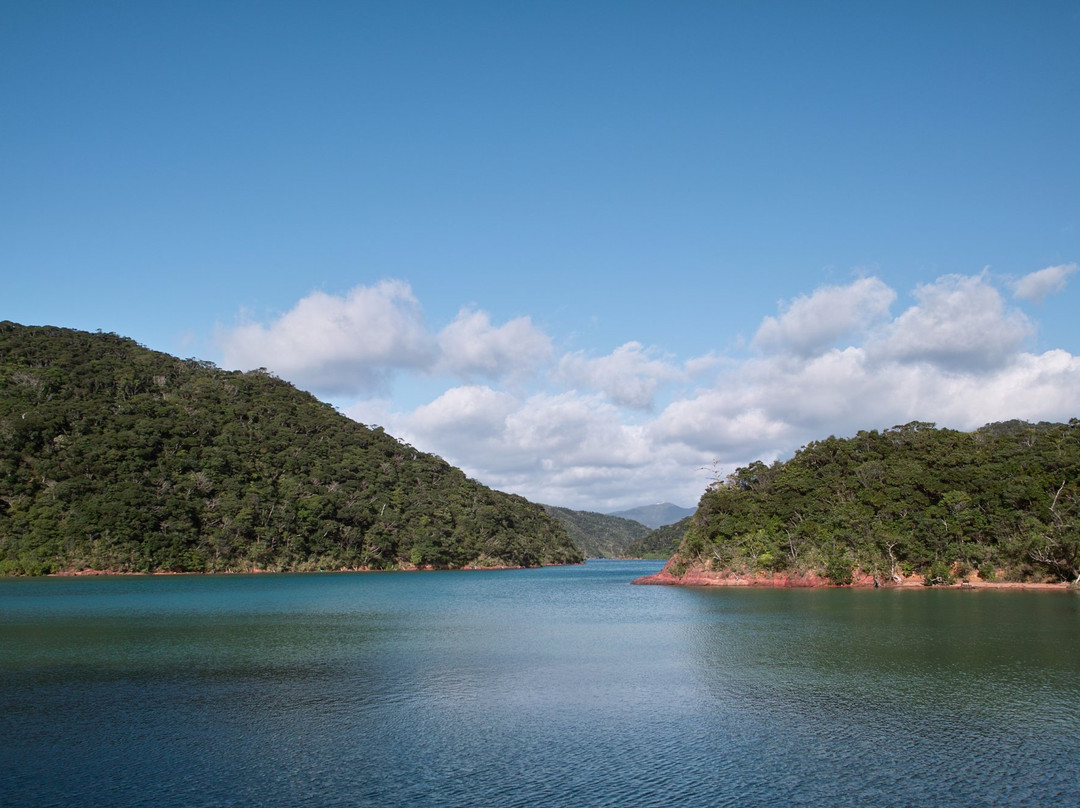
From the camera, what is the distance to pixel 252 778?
15164 millimetres

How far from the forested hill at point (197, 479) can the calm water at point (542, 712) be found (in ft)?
173

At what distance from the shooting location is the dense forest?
209 ft

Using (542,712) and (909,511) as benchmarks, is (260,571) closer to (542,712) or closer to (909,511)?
(909,511)

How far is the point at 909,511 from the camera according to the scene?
68.6 meters

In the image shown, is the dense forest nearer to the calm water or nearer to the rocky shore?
Answer: the rocky shore

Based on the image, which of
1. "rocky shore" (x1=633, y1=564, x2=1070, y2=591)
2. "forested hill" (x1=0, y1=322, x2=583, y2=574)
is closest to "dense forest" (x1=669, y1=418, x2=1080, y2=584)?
"rocky shore" (x1=633, y1=564, x2=1070, y2=591)

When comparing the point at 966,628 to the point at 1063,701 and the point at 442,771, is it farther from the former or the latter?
the point at 442,771

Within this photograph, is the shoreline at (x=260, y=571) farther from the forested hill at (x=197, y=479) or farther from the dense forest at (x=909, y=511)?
the dense forest at (x=909, y=511)

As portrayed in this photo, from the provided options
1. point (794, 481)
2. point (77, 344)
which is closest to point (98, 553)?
point (77, 344)

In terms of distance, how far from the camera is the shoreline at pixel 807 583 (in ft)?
207

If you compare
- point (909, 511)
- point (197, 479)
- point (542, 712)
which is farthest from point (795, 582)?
point (197, 479)

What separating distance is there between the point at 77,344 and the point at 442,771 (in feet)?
412

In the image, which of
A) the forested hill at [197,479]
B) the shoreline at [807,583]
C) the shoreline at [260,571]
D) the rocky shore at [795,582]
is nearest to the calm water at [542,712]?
the shoreline at [807,583]

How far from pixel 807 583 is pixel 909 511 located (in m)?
11.1
